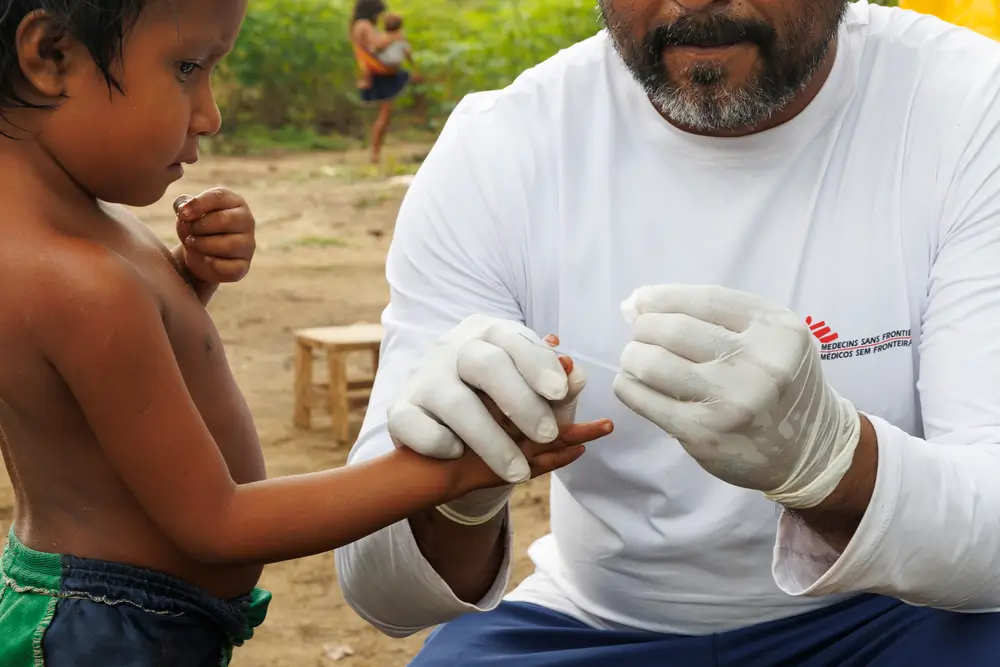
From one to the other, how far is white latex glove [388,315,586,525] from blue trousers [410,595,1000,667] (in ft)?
1.80

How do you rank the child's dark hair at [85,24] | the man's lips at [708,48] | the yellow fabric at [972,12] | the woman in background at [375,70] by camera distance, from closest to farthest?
the child's dark hair at [85,24], the man's lips at [708,48], the yellow fabric at [972,12], the woman in background at [375,70]

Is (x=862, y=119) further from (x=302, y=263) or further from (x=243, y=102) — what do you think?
(x=243, y=102)

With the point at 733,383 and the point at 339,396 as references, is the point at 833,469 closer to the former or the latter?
the point at 733,383

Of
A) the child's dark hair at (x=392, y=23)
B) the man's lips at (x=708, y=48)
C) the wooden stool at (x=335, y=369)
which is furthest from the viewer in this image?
the child's dark hair at (x=392, y=23)

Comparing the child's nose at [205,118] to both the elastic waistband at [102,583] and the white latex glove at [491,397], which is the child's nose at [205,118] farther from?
the elastic waistband at [102,583]

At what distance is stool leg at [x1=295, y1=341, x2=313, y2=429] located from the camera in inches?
202

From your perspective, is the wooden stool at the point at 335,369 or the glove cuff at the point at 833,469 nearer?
the glove cuff at the point at 833,469

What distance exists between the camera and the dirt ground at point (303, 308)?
11.3 feet

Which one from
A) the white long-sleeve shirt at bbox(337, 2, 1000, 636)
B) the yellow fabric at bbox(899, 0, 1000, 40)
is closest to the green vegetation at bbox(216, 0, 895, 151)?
the yellow fabric at bbox(899, 0, 1000, 40)

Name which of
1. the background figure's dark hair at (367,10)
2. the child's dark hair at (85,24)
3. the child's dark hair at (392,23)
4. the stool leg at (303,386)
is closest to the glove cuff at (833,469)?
the child's dark hair at (85,24)

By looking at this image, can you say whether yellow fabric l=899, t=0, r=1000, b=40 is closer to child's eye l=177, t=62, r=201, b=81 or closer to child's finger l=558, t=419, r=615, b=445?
child's finger l=558, t=419, r=615, b=445

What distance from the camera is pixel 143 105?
5.12 feet

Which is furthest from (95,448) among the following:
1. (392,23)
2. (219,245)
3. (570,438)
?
(392,23)

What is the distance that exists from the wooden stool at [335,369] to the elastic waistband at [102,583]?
3121 mm
